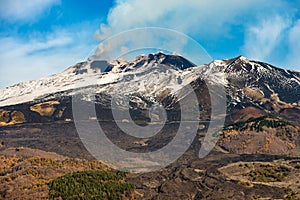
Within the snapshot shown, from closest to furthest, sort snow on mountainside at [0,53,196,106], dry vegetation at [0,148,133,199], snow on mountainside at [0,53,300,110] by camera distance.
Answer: dry vegetation at [0,148,133,199]
snow on mountainside at [0,53,300,110]
snow on mountainside at [0,53,196,106]

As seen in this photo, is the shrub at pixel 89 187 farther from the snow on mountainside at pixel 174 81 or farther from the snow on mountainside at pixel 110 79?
the snow on mountainside at pixel 110 79

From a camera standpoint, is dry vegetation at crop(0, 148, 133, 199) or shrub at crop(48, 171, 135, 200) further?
dry vegetation at crop(0, 148, 133, 199)


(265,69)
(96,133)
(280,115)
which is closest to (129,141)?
(96,133)

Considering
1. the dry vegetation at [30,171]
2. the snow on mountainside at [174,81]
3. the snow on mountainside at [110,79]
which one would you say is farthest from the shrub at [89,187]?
the snow on mountainside at [110,79]

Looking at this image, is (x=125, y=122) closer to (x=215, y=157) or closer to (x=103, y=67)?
(x=215, y=157)

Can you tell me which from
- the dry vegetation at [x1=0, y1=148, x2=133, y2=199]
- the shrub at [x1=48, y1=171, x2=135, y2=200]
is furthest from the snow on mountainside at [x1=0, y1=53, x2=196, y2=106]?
the shrub at [x1=48, y1=171, x2=135, y2=200]

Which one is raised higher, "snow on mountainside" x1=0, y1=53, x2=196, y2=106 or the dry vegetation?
"snow on mountainside" x1=0, y1=53, x2=196, y2=106

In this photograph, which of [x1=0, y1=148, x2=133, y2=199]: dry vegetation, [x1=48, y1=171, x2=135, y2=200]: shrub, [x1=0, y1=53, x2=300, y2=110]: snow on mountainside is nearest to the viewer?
[x1=48, y1=171, x2=135, y2=200]: shrub

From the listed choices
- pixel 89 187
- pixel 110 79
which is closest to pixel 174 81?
pixel 110 79

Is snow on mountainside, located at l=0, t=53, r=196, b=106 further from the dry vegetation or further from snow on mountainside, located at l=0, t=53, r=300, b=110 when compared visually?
the dry vegetation
